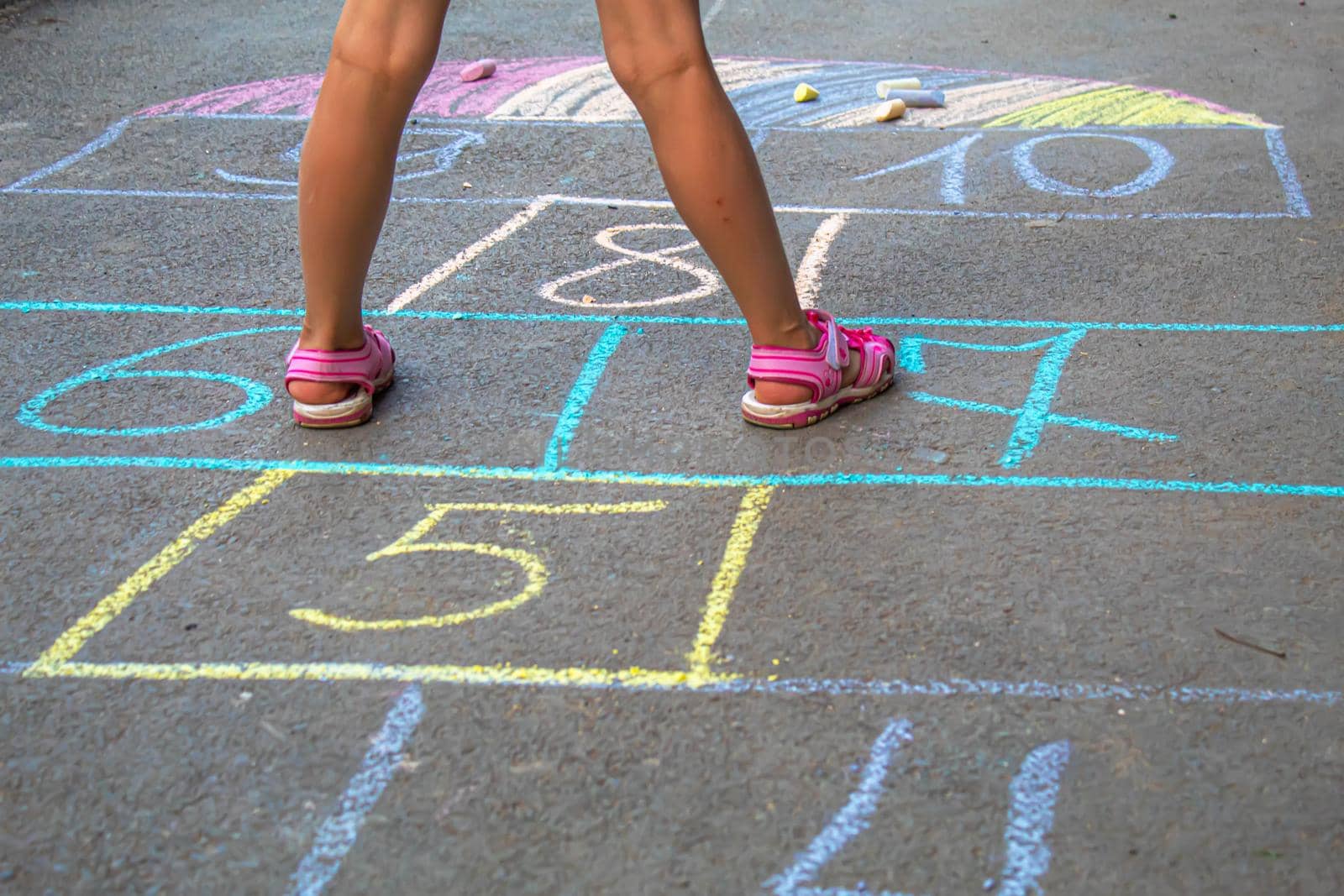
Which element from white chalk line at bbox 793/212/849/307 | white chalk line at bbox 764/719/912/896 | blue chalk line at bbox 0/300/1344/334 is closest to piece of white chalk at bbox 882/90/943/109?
white chalk line at bbox 793/212/849/307

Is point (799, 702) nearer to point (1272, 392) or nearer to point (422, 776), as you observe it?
point (422, 776)

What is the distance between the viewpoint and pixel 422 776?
1.76 metres

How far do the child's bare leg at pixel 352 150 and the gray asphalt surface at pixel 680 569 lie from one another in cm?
27

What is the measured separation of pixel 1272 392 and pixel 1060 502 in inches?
29.4

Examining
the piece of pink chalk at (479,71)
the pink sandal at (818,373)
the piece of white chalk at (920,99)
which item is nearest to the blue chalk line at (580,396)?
the pink sandal at (818,373)

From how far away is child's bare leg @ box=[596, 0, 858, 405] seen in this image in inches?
98.6

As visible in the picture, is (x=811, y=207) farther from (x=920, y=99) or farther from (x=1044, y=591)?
(x=1044, y=591)

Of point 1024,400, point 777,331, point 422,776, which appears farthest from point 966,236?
point 422,776

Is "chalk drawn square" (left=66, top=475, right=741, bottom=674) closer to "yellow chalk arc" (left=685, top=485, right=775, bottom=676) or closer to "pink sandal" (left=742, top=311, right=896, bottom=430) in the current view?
"yellow chalk arc" (left=685, top=485, right=775, bottom=676)

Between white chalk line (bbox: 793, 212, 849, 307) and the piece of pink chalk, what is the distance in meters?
2.56

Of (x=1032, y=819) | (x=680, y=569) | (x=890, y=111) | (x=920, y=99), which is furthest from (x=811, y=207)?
(x=1032, y=819)

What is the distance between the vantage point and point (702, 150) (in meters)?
2.56

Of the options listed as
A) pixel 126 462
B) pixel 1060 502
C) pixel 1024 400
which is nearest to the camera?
pixel 1060 502

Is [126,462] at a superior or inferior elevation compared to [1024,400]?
superior
